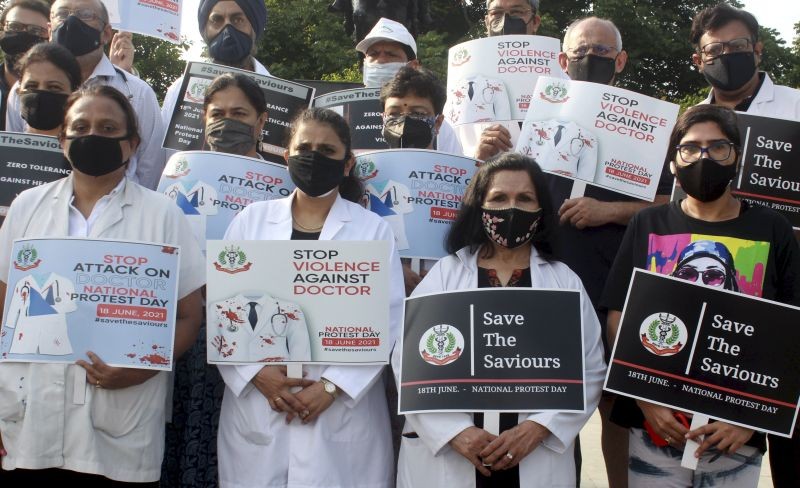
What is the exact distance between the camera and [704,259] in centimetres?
410

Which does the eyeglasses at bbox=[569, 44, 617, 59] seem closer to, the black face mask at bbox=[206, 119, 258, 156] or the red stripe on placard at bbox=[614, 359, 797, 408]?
the black face mask at bbox=[206, 119, 258, 156]

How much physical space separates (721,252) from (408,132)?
1.75m

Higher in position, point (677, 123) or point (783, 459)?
point (677, 123)

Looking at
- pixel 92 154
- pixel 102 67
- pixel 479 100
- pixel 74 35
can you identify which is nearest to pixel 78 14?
pixel 74 35

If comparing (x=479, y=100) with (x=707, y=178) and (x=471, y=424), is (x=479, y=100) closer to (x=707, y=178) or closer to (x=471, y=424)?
(x=707, y=178)

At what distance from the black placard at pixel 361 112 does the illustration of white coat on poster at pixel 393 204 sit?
532 mm

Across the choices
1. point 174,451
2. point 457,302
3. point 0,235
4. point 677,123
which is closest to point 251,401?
point 174,451

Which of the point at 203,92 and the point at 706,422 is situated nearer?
the point at 706,422

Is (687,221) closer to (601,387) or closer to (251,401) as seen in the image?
(601,387)

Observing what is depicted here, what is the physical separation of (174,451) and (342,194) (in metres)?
1.47

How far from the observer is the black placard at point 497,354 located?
3857mm

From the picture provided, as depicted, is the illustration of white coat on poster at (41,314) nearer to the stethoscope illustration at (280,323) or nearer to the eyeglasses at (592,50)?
the stethoscope illustration at (280,323)

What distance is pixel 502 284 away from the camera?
4234mm

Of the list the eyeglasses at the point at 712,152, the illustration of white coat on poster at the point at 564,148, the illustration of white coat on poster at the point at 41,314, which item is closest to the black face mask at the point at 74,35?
the illustration of white coat on poster at the point at 41,314
